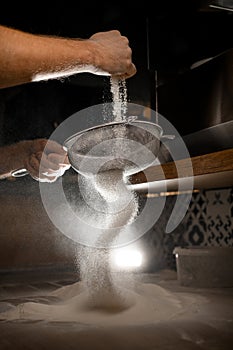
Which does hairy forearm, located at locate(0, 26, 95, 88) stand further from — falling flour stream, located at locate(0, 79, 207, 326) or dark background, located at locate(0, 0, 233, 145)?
dark background, located at locate(0, 0, 233, 145)

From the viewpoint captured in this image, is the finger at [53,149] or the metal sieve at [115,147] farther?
the finger at [53,149]

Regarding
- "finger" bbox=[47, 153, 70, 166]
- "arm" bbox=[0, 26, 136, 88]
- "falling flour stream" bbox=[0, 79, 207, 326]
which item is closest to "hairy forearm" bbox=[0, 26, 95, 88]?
"arm" bbox=[0, 26, 136, 88]

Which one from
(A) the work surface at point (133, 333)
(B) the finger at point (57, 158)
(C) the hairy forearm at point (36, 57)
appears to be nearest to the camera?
(C) the hairy forearm at point (36, 57)

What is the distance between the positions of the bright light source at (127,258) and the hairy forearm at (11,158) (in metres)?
0.79

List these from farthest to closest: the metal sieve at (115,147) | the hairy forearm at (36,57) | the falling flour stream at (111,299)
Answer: the metal sieve at (115,147) → the falling flour stream at (111,299) → the hairy forearm at (36,57)

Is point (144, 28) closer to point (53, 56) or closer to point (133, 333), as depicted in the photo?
point (53, 56)

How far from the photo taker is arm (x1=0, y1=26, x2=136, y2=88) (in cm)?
70

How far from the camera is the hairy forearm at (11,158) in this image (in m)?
1.53

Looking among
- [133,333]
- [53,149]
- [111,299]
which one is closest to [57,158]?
[53,149]

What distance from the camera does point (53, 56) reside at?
0.74 metres

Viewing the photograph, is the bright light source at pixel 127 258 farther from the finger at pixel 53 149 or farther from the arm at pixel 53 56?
the arm at pixel 53 56

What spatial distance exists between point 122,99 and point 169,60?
0.64 metres

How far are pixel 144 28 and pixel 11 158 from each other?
3.19 feet

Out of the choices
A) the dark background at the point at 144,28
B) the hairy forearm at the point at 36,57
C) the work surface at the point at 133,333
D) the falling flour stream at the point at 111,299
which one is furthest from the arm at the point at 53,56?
the dark background at the point at 144,28
